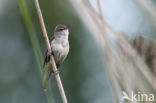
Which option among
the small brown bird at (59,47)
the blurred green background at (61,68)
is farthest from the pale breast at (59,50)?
the blurred green background at (61,68)

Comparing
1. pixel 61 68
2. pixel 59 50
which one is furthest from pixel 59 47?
pixel 61 68

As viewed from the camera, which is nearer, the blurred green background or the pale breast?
the pale breast

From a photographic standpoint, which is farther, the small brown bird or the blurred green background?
the blurred green background

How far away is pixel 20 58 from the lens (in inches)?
316

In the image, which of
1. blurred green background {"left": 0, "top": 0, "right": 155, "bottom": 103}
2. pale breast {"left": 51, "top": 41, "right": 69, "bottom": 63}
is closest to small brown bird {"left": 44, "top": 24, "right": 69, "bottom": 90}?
pale breast {"left": 51, "top": 41, "right": 69, "bottom": 63}

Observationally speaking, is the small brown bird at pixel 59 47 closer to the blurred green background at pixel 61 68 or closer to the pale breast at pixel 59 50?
the pale breast at pixel 59 50

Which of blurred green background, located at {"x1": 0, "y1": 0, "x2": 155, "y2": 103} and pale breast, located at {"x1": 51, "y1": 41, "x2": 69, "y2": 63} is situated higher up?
pale breast, located at {"x1": 51, "y1": 41, "x2": 69, "y2": 63}

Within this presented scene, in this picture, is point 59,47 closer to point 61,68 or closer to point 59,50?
point 59,50

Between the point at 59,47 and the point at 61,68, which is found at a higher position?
the point at 59,47

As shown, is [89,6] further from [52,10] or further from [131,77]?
[52,10]

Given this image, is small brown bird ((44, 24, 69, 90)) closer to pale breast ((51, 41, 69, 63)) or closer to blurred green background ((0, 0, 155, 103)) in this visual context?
pale breast ((51, 41, 69, 63))

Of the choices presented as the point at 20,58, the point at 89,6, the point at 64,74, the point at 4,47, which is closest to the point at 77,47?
the point at 64,74

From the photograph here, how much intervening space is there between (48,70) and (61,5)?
4.45 m

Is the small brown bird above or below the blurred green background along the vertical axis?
above
